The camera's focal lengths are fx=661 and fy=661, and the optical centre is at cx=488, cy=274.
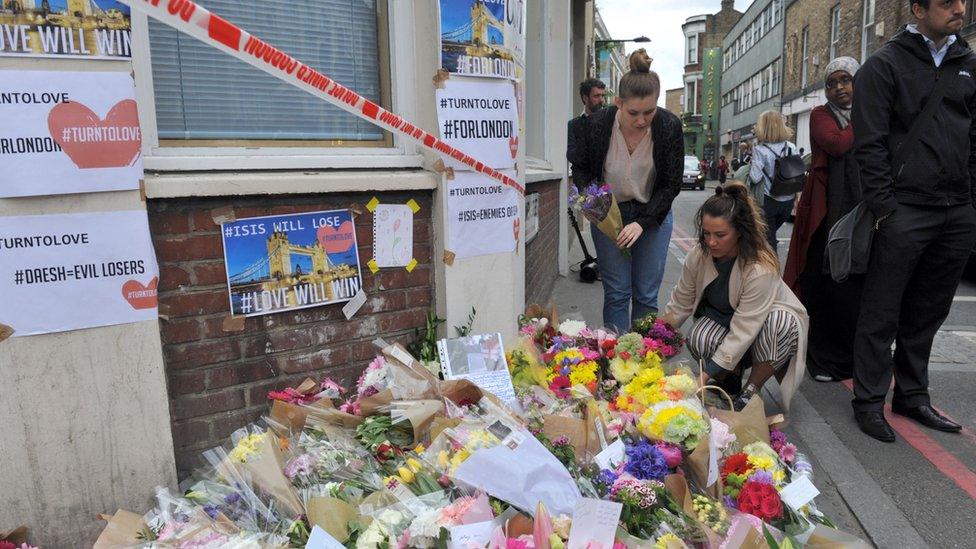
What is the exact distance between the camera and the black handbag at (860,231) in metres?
3.22

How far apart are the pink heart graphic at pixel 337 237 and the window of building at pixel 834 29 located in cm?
2614

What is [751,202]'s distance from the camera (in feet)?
11.2

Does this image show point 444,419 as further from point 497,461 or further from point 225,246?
point 225,246

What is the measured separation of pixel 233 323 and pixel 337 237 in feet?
1.93

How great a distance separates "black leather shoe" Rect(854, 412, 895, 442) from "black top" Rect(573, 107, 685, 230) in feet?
4.98

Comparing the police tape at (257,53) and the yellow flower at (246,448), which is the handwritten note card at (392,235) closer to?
the police tape at (257,53)

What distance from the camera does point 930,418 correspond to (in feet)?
11.7

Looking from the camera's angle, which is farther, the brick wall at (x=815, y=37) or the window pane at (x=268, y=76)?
the brick wall at (x=815, y=37)

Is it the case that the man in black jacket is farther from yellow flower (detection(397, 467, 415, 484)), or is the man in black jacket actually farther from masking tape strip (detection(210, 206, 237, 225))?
masking tape strip (detection(210, 206, 237, 225))

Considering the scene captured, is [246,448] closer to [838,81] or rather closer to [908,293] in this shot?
[908,293]

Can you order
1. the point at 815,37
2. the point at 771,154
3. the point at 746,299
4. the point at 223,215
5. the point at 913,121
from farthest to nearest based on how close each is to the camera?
the point at 815,37
the point at 771,154
the point at 746,299
the point at 913,121
the point at 223,215

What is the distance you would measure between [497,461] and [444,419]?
484 millimetres

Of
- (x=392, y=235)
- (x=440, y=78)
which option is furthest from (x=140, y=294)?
(x=440, y=78)

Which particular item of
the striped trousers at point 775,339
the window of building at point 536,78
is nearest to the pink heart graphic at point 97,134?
the striped trousers at point 775,339
